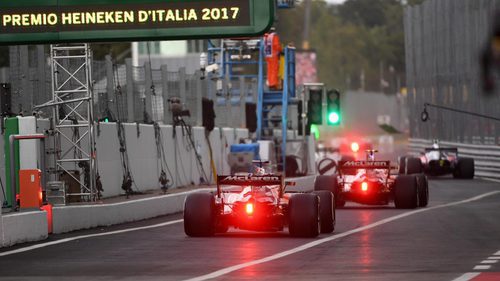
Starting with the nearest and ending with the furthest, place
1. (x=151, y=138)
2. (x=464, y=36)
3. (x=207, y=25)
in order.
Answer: (x=207, y=25) < (x=151, y=138) < (x=464, y=36)

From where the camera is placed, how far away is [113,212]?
29.5 m

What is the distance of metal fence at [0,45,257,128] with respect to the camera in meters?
29.9

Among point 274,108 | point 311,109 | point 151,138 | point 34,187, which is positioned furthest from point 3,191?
point 274,108

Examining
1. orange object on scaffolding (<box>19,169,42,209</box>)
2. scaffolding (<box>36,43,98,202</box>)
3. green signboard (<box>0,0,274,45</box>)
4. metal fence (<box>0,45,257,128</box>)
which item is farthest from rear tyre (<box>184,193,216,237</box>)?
scaffolding (<box>36,43,98,202</box>)

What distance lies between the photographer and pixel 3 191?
92.9 feet

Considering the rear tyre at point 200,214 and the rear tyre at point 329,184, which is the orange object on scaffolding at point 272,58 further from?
the rear tyre at point 200,214

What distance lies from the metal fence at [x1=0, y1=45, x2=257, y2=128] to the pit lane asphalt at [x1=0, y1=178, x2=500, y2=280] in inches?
144

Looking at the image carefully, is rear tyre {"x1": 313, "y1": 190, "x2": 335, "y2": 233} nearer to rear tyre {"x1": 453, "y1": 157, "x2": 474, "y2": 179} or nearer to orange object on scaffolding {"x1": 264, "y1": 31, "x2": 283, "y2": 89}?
orange object on scaffolding {"x1": 264, "y1": 31, "x2": 283, "y2": 89}

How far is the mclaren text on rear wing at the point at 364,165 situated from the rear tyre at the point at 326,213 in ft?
26.8

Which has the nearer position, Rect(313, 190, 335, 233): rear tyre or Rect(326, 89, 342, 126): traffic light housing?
Rect(313, 190, 335, 233): rear tyre

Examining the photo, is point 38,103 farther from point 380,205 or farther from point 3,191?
point 380,205

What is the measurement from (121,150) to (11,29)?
14283mm

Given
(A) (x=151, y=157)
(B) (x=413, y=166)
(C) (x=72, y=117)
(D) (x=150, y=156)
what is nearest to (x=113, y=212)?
(C) (x=72, y=117)

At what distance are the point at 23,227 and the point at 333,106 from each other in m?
18.1
